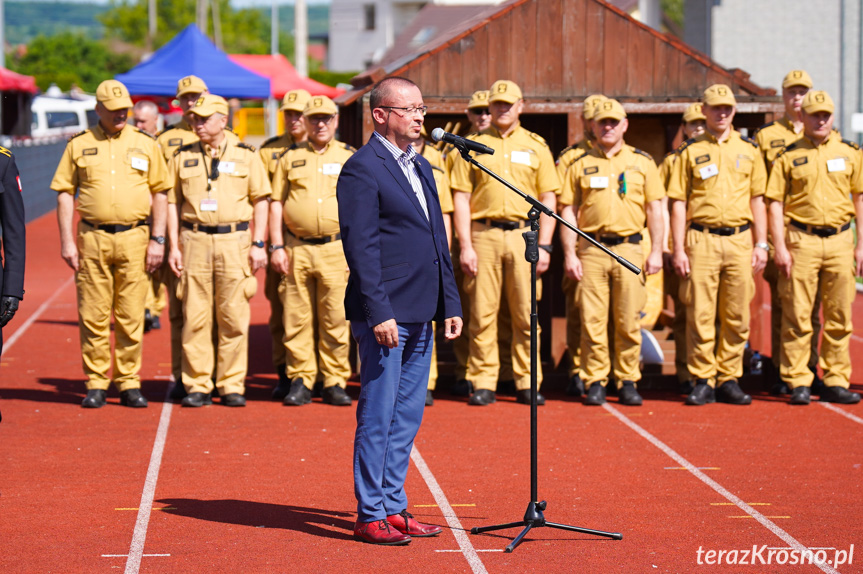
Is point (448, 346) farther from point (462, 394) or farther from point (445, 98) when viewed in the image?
point (445, 98)

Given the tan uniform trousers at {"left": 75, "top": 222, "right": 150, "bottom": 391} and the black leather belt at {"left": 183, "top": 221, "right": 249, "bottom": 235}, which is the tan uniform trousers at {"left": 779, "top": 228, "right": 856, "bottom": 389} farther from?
the tan uniform trousers at {"left": 75, "top": 222, "right": 150, "bottom": 391}

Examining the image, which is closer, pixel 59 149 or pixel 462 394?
pixel 462 394

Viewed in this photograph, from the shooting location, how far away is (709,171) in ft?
30.0

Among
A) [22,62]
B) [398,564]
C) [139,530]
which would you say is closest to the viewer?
[398,564]

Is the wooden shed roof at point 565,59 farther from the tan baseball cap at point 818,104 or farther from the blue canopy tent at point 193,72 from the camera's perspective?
the blue canopy tent at point 193,72

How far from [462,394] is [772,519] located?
3936 millimetres

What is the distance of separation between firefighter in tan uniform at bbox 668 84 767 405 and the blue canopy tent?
383 inches

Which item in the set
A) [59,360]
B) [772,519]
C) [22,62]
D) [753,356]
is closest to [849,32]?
[753,356]

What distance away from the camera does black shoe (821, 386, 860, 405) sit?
937cm

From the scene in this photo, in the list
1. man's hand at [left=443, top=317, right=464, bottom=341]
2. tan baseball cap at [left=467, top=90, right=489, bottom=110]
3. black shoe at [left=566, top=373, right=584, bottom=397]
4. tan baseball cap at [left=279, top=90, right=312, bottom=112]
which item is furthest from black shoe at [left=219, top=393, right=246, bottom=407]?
man's hand at [left=443, top=317, right=464, bottom=341]

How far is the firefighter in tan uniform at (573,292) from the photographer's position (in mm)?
9281

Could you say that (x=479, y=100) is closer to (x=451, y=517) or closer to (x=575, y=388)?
(x=575, y=388)

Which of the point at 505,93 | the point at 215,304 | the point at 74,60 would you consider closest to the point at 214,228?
the point at 215,304

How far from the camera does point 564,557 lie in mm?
5602
